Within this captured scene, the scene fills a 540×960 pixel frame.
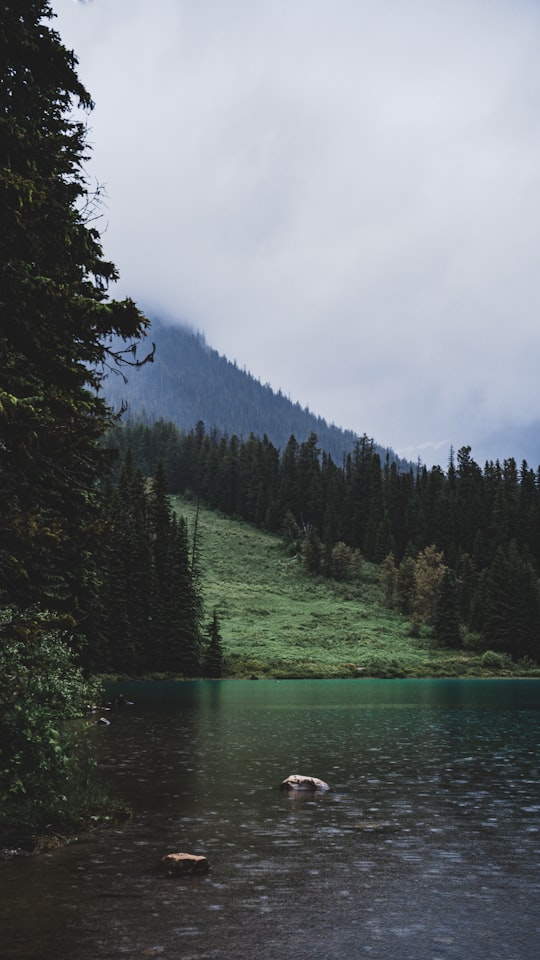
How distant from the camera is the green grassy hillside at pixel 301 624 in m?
91.8

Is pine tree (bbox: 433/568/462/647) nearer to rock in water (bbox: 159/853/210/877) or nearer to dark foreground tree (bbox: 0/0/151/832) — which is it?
dark foreground tree (bbox: 0/0/151/832)

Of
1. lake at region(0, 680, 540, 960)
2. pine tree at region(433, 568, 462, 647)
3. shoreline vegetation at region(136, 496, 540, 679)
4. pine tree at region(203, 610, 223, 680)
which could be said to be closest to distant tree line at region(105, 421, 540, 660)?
pine tree at region(433, 568, 462, 647)

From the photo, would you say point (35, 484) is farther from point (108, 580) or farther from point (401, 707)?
point (108, 580)

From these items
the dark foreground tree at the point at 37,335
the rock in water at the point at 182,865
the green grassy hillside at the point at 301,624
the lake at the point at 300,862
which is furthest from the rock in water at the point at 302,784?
the green grassy hillside at the point at 301,624

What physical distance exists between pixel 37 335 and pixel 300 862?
34.0ft

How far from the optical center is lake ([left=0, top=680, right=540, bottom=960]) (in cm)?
863

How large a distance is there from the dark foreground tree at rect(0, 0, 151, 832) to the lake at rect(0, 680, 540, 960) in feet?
11.1

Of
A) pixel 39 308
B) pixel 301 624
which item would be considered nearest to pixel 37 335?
pixel 39 308

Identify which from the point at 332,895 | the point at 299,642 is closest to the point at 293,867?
the point at 332,895

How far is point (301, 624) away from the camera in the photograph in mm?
113312

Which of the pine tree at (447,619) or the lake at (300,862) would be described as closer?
the lake at (300,862)

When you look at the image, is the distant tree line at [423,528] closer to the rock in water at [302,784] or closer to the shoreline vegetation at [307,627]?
the shoreline vegetation at [307,627]

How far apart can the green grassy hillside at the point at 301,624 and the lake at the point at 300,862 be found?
62.4 m

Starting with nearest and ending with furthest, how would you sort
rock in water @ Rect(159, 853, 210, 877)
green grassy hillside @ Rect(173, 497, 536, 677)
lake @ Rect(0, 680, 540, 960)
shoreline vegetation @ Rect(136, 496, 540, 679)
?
lake @ Rect(0, 680, 540, 960) → rock in water @ Rect(159, 853, 210, 877) → shoreline vegetation @ Rect(136, 496, 540, 679) → green grassy hillside @ Rect(173, 497, 536, 677)
